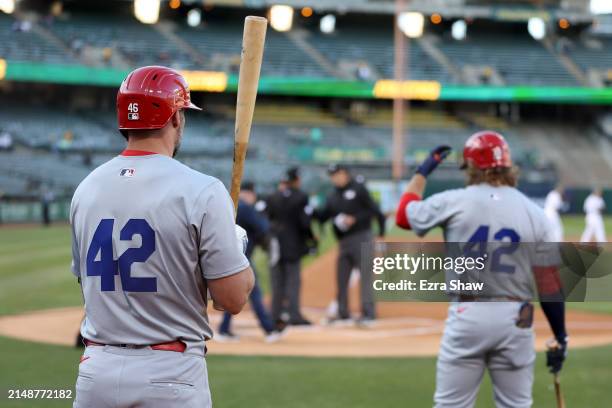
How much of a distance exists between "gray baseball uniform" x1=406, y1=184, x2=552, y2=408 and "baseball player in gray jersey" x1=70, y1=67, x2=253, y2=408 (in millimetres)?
1639

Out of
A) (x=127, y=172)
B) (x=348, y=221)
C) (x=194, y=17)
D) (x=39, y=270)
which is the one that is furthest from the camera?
(x=194, y=17)

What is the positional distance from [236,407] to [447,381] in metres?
2.75

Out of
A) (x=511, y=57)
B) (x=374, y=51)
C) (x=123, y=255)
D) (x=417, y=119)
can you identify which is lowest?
(x=123, y=255)

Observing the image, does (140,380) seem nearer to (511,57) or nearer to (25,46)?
(25,46)

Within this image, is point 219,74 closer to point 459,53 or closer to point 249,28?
point 459,53

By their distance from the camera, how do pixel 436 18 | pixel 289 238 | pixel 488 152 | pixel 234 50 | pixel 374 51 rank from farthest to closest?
1. pixel 436 18
2. pixel 374 51
3. pixel 234 50
4. pixel 289 238
5. pixel 488 152

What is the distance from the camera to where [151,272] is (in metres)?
2.84

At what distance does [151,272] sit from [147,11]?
42.7 m

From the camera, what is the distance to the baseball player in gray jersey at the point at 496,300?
13.6ft

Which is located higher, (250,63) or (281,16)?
(281,16)

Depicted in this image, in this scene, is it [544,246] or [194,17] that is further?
[194,17]

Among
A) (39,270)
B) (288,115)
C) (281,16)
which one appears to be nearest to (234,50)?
(281,16)

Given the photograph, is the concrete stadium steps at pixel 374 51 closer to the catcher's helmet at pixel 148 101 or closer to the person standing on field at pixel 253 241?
the person standing on field at pixel 253 241

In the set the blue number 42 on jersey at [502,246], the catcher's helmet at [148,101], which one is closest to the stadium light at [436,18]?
the blue number 42 on jersey at [502,246]
